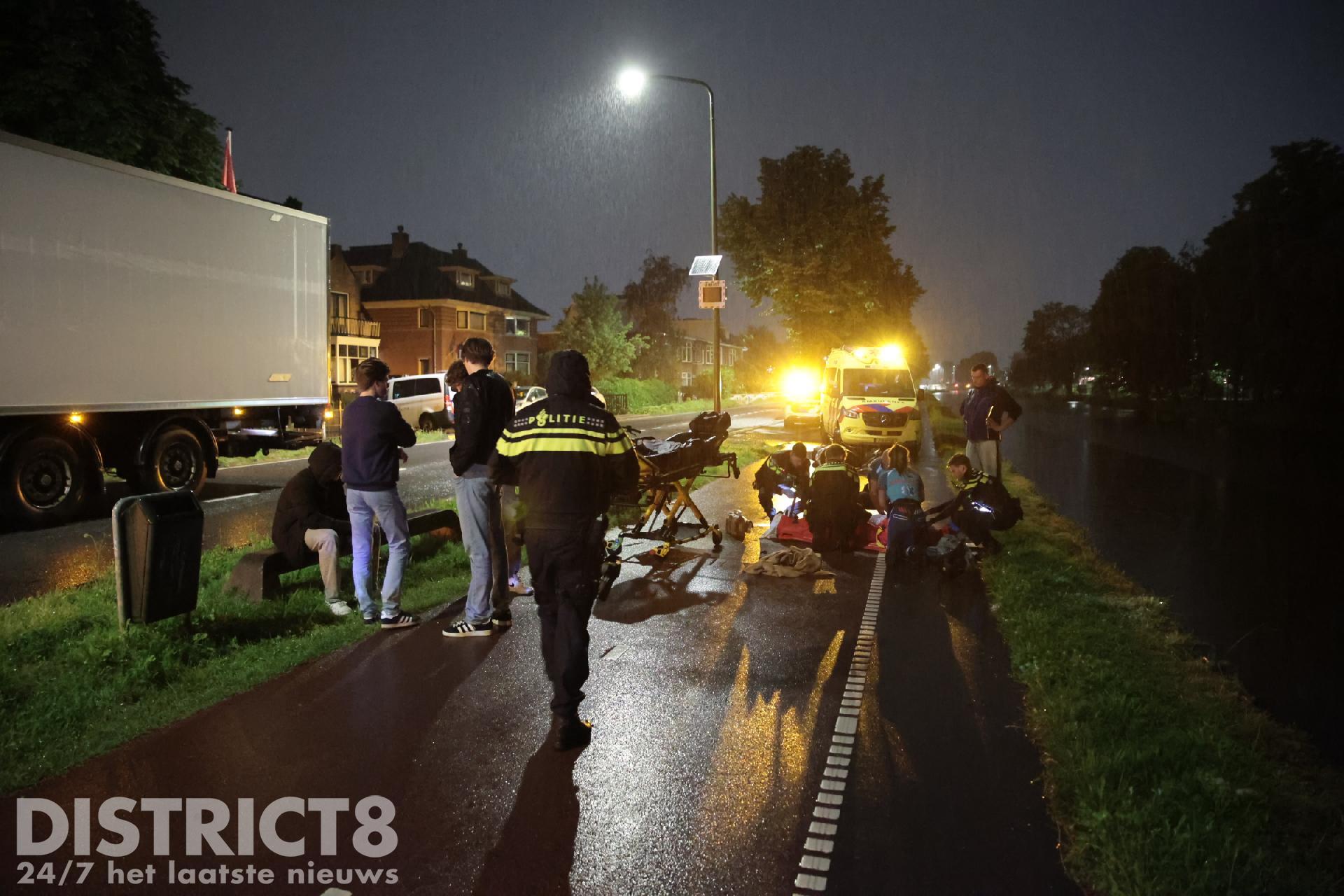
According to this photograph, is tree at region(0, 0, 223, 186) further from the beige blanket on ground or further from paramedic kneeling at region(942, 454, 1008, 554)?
paramedic kneeling at region(942, 454, 1008, 554)

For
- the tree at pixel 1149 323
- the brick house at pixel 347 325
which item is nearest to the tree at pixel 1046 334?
the tree at pixel 1149 323

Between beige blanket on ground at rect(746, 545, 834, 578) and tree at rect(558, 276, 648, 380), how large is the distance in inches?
1739

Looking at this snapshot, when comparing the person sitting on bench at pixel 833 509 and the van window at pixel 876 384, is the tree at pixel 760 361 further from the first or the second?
the person sitting on bench at pixel 833 509

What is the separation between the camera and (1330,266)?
31781 mm

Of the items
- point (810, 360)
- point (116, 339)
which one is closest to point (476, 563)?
point (116, 339)

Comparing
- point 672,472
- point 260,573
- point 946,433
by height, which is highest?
point 672,472

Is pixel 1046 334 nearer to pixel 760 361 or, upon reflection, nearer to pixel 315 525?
pixel 760 361

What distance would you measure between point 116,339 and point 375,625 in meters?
7.51

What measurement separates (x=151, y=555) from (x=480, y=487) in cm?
216

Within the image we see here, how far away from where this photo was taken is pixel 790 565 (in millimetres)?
8805

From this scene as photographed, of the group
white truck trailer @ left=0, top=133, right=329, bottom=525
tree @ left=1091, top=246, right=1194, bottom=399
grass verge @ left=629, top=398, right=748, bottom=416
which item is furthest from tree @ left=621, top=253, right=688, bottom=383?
white truck trailer @ left=0, top=133, right=329, bottom=525

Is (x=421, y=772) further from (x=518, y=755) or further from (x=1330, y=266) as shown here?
(x=1330, y=266)

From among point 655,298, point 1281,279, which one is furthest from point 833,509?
point 655,298

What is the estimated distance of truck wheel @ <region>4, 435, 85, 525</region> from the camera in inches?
425
